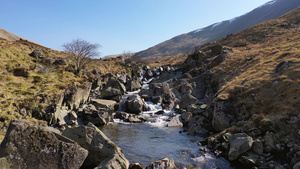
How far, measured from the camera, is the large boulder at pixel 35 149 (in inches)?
363

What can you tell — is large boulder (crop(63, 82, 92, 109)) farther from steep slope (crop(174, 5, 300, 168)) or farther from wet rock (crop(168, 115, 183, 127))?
steep slope (crop(174, 5, 300, 168))

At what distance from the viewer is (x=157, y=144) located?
20.8m

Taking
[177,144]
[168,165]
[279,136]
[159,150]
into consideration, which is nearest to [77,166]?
[168,165]

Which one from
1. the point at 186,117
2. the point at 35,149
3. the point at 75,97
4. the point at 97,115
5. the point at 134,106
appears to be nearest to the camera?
the point at 35,149

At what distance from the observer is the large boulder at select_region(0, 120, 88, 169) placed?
9.22 meters

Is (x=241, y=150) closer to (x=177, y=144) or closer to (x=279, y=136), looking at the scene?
(x=279, y=136)

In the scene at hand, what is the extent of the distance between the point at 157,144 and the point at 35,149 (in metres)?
13.6

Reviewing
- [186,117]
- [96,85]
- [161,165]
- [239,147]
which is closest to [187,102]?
[186,117]

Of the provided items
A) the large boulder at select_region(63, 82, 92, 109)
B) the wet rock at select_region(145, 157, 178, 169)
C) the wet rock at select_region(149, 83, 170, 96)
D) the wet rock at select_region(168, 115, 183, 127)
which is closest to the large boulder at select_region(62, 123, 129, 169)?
the wet rock at select_region(145, 157, 178, 169)

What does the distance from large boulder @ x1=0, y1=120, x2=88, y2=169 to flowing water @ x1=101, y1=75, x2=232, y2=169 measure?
21.9ft

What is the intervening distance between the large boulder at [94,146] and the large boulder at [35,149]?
1.73 metres

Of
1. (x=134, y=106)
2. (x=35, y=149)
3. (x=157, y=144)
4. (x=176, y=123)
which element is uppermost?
(x=35, y=149)

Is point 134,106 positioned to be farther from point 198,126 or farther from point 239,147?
point 239,147

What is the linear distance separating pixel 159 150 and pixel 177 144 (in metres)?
3.04
